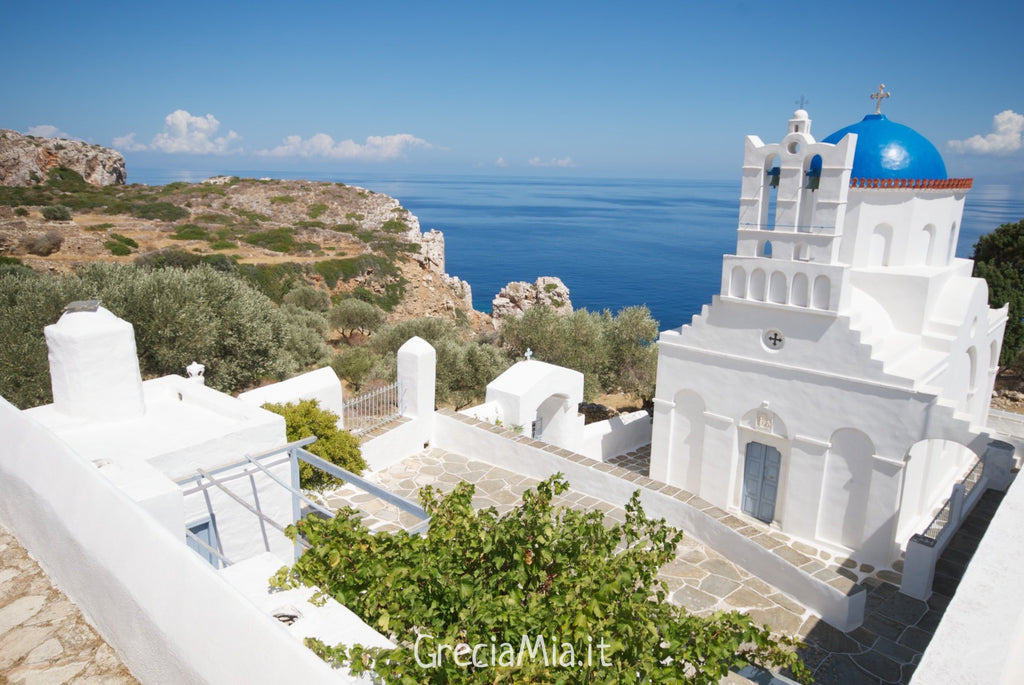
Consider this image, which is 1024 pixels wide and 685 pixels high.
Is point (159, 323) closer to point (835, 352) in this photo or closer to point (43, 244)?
point (835, 352)

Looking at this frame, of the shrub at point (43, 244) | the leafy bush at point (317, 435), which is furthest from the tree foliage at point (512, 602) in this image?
the shrub at point (43, 244)

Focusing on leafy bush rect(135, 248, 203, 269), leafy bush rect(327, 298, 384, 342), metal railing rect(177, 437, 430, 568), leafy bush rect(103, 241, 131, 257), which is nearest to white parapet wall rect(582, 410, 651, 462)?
metal railing rect(177, 437, 430, 568)

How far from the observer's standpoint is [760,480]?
A: 40.2 ft

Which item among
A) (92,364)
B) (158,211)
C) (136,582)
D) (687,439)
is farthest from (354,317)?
(136,582)

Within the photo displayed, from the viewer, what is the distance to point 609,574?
385 cm

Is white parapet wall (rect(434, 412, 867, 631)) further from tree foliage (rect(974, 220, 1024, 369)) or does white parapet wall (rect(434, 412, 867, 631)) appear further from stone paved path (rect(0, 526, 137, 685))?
tree foliage (rect(974, 220, 1024, 369))

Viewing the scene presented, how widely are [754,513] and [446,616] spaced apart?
10133 millimetres

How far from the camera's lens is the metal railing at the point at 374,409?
11345 mm

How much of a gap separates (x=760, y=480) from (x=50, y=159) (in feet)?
191

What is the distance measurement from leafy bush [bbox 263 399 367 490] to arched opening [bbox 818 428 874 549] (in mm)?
7941

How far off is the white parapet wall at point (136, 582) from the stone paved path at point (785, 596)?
5.15m

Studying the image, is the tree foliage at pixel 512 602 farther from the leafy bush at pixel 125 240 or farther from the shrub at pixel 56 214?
the shrub at pixel 56 214

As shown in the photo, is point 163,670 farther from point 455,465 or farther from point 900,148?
point 900,148

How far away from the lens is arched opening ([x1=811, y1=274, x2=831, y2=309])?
35.4ft
